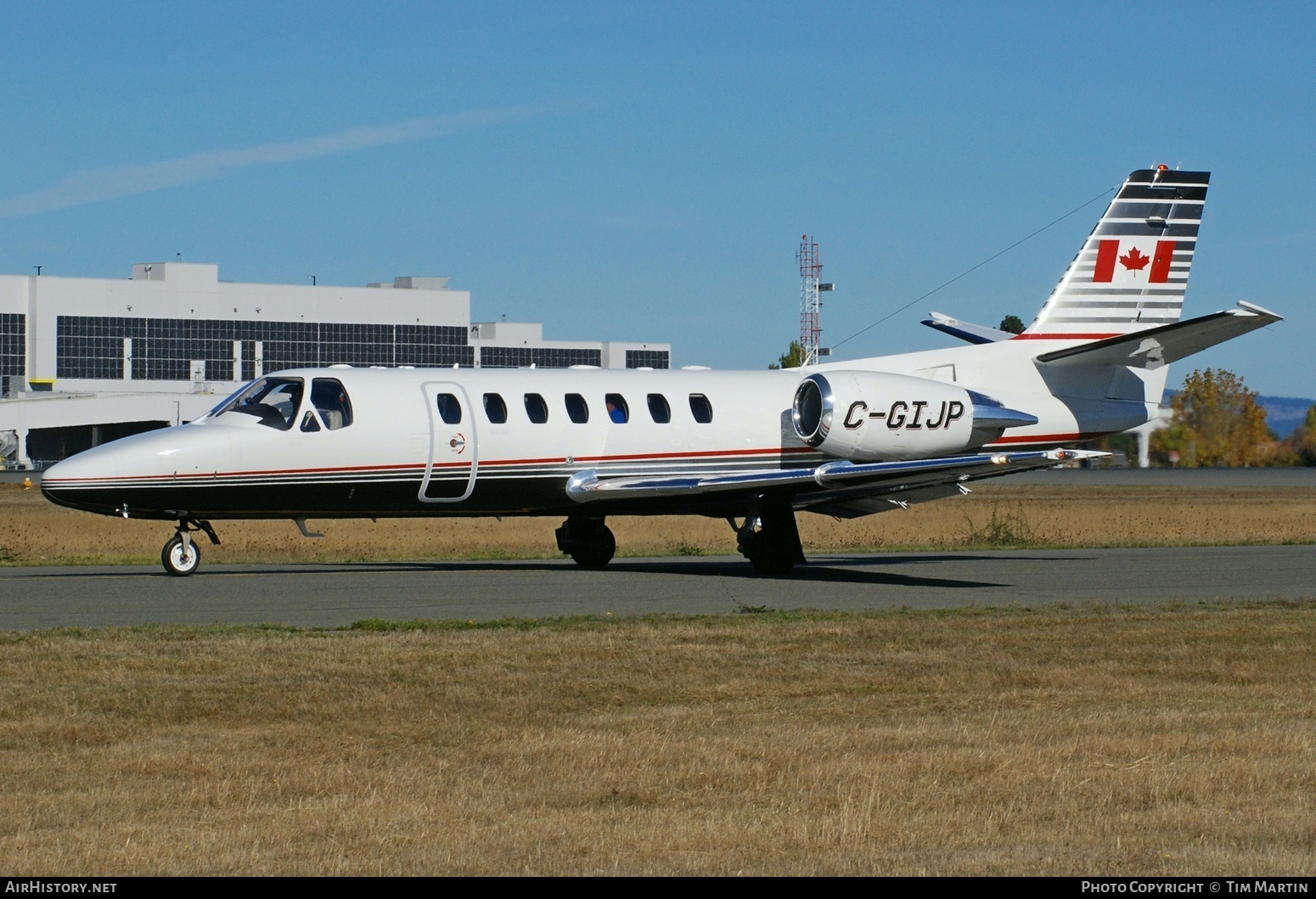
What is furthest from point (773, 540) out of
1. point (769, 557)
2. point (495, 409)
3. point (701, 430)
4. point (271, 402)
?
point (271, 402)

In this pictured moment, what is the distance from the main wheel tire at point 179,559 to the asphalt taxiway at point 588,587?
207mm

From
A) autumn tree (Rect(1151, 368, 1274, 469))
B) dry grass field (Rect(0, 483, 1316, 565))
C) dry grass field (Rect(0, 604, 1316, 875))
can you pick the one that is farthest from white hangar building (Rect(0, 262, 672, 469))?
dry grass field (Rect(0, 604, 1316, 875))

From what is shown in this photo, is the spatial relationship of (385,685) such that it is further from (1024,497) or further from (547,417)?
(1024,497)

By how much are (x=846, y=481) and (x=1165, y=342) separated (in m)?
6.04

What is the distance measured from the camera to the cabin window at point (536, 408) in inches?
910

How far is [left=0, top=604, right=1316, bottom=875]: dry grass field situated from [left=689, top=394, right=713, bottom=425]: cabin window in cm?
945

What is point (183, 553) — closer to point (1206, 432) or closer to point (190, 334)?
point (1206, 432)

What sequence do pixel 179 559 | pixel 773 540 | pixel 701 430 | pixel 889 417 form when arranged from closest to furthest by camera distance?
pixel 179 559, pixel 773 540, pixel 889 417, pixel 701 430

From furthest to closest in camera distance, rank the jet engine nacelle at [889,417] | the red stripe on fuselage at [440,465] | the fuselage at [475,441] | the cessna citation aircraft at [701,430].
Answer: the jet engine nacelle at [889,417] < the cessna citation aircraft at [701,430] < the fuselage at [475,441] < the red stripe on fuselage at [440,465]

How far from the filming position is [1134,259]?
26922mm

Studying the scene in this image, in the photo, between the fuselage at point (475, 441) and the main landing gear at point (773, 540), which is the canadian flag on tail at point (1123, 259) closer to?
the fuselage at point (475, 441)

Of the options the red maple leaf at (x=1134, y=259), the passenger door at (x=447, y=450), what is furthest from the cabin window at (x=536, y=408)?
the red maple leaf at (x=1134, y=259)

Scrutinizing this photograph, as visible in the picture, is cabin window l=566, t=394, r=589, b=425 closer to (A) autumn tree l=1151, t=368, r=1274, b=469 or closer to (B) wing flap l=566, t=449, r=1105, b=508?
(B) wing flap l=566, t=449, r=1105, b=508
